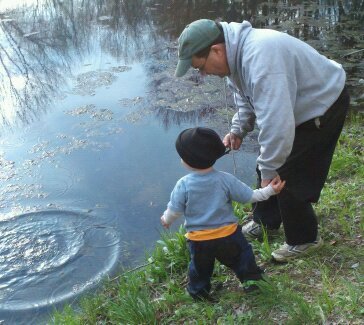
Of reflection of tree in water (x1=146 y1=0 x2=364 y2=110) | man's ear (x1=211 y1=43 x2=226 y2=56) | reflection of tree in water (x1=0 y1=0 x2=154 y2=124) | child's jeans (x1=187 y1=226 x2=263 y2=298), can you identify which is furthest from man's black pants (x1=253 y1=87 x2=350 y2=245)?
reflection of tree in water (x1=0 y1=0 x2=154 y2=124)

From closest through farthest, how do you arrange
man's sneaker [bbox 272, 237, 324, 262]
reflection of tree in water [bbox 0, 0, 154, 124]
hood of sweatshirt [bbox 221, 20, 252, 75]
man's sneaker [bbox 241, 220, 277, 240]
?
hood of sweatshirt [bbox 221, 20, 252, 75]
man's sneaker [bbox 272, 237, 324, 262]
man's sneaker [bbox 241, 220, 277, 240]
reflection of tree in water [bbox 0, 0, 154, 124]

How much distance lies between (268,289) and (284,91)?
1.23 metres

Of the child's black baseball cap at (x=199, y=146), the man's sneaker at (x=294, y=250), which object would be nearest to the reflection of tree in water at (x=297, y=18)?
the man's sneaker at (x=294, y=250)

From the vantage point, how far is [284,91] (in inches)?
96.0

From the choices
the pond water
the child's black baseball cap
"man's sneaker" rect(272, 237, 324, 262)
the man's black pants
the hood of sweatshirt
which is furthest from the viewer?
the pond water

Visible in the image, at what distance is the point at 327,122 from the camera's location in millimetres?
2822

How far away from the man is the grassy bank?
379 mm

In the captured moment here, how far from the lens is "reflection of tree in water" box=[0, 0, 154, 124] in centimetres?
831

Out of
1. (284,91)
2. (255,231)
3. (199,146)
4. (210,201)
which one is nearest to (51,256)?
(255,231)

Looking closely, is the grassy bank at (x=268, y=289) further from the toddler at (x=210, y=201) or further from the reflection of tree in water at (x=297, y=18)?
the reflection of tree in water at (x=297, y=18)

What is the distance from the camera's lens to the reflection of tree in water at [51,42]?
8312 millimetres

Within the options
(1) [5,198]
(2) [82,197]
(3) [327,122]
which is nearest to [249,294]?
(3) [327,122]

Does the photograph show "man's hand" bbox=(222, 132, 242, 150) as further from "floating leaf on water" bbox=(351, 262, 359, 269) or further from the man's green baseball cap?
"floating leaf on water" bbox=(351, 262, 359, 269)

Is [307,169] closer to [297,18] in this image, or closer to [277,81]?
[277,81]
